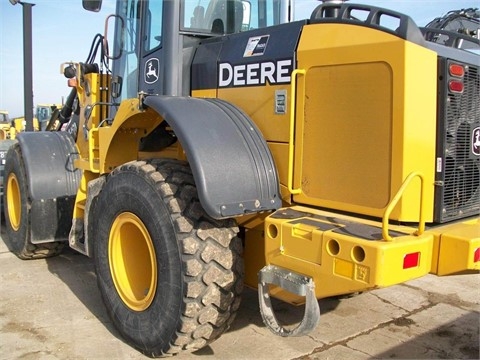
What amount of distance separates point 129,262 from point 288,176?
1313 mm

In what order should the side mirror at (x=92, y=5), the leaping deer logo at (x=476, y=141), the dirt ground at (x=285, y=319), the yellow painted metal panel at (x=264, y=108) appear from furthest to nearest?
the side mirror at (x=92, y=5) → the dirt ground at (x=285, y=319) → the yellow painted metal panel at (x=264, y=108) → the leaping deer logo at (x=476, y=141)

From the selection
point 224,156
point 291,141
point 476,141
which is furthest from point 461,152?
point 224,156

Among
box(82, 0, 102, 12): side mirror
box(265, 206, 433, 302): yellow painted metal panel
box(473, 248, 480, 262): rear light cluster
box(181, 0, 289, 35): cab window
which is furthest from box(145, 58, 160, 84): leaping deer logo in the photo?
box(473, 248, 480, 262): rear light cluster

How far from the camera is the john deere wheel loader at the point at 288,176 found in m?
2.49

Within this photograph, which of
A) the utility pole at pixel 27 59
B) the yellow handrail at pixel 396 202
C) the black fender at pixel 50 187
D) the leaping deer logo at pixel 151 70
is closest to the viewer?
the yellow handrail at pixel 396 202

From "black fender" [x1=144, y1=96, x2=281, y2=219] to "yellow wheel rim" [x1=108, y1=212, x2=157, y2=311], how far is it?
2.79 ft

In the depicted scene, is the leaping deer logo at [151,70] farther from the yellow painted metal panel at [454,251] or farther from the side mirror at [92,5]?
the yellow painted metal panel at [454,251]

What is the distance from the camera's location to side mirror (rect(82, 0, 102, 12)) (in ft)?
13.4

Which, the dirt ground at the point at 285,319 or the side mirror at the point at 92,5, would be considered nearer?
the dirt ground at the point at 285,319

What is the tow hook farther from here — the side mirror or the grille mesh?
the side mirror

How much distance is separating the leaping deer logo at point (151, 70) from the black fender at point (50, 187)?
1667 mm

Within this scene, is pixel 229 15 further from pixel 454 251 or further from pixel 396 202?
pixel 454 251

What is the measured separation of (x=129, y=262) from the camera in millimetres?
3490

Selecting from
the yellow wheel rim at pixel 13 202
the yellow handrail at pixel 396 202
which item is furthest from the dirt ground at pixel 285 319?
the yellow handrail at pixel 396 202
